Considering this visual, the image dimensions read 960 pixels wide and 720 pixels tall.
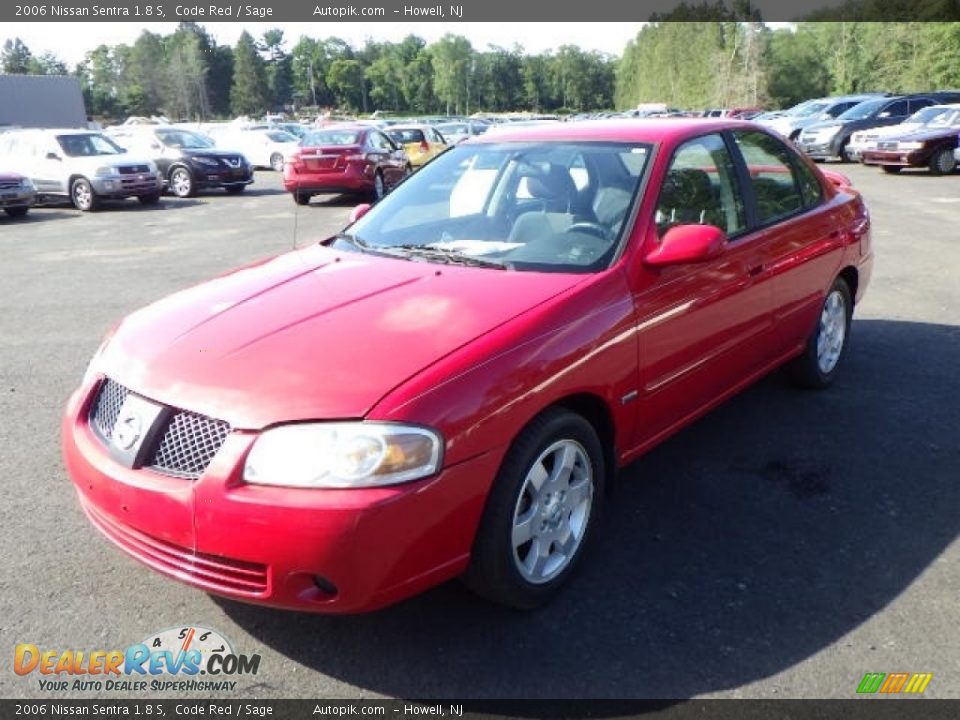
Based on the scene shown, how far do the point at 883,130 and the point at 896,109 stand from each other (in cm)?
384

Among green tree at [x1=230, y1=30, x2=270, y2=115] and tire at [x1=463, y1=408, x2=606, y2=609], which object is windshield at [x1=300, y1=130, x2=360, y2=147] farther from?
green tree at [x1=230, y1=30, x2=270, y2=115]

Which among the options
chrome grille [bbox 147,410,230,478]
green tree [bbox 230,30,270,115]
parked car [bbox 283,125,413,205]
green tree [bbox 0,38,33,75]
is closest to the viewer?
chrome grille [bbox 147,410,230,478]

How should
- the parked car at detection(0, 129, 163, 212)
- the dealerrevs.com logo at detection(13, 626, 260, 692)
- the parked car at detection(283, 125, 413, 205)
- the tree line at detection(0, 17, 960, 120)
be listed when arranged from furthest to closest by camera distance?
the tree line at detection(0, 17, 960, 120) < the parked car at detection(0, 129, 163, 212) < the parked car at detection(283, 125, 413, 205) < the dealerrevs.com logo at detection(13, 626, 260, 692)

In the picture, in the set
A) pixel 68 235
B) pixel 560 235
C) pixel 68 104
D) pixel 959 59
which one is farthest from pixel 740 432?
pixel 959 59

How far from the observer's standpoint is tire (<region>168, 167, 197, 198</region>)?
2022cm

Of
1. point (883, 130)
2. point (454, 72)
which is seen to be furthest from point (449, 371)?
point (454, 72)

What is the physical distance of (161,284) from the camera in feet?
30.6

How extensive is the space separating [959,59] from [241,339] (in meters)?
49.3

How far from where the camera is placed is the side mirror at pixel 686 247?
3334 mm

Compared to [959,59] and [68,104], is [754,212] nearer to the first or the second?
[68,104]

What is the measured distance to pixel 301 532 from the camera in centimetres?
241

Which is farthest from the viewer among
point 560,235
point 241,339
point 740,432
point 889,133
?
point 889,133

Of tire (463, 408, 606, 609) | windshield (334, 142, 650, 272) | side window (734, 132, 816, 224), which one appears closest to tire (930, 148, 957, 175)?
side window (734, 132, 816, 224)

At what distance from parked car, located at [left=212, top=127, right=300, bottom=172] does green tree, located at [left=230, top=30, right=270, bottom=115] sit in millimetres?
100099
